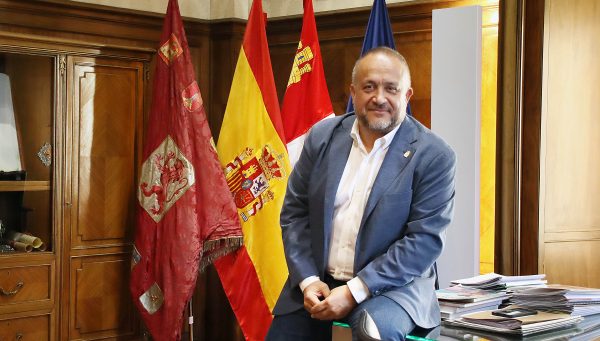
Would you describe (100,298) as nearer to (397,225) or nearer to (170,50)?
(170,50)

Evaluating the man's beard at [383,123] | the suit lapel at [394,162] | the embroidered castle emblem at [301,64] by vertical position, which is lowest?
the suit lapel at [394,162]

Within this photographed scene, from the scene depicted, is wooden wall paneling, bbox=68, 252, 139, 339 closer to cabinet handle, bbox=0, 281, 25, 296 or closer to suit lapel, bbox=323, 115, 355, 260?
cabinet handle, bbox=0, 281, 25, 296

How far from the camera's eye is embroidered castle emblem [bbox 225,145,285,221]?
4.11m

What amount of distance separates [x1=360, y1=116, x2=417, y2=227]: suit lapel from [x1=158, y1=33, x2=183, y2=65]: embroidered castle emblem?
2.11m

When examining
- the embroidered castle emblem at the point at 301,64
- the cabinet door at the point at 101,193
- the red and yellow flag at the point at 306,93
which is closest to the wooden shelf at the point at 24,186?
the cabinet door at the point at 101,193

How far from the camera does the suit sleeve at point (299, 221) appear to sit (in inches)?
90.0

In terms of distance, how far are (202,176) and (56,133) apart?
0.78 m

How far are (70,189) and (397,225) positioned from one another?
2450 mm

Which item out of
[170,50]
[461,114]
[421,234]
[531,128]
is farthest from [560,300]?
[170,50]

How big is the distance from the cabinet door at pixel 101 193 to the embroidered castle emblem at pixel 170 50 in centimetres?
34

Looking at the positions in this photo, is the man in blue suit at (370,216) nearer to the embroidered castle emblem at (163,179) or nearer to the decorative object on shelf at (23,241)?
the embroidered castle emblem at (163,179)

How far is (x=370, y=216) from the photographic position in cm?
220

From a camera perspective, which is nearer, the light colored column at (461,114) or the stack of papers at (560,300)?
the stack of papers at (560,300)

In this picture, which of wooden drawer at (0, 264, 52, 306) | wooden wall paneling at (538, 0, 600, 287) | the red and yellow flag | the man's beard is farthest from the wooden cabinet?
the man's beard
